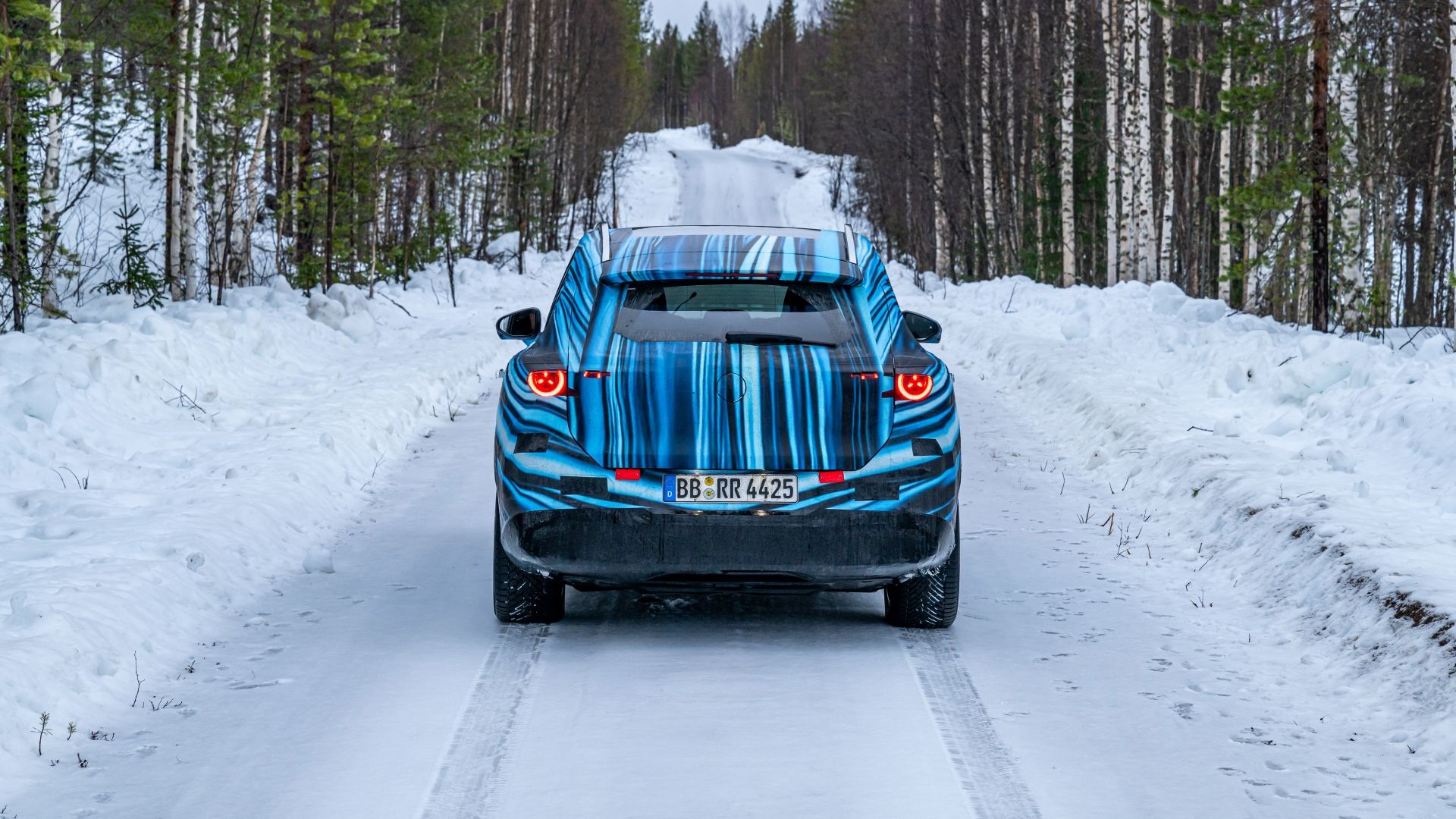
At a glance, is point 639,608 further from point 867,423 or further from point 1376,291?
point 1376,291

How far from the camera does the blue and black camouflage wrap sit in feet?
19.9

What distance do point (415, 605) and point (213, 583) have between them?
1.02 m

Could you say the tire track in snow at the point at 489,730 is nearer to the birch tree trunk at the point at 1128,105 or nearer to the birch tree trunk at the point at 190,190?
the birch tree trunk at the point at 190,190

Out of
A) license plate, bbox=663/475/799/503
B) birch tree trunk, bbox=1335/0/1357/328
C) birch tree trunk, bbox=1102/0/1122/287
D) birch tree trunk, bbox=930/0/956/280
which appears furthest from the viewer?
birch tree trunk, bbox=930/0/956/280

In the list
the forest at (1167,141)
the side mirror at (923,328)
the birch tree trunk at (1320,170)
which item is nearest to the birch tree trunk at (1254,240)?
the forest at (1167,141)

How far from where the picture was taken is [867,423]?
20.2 ft

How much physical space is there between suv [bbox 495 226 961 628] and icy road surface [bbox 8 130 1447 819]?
45 cm

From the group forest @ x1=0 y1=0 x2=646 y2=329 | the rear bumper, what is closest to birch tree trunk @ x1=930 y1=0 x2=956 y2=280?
forest @ x1=0 y1=0 x2=646 y2=329

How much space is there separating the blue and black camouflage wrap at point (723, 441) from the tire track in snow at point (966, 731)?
1.36ft

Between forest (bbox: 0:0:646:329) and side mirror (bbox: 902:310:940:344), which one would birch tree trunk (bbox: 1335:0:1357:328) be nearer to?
side mirror (bbox: 902:310:940:344)

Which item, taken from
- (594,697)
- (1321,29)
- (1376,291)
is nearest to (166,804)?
(594,697)

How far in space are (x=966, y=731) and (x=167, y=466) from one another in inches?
279

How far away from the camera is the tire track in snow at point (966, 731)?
4535mm

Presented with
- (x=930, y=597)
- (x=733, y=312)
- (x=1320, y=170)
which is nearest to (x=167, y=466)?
(x=733, y=312)
